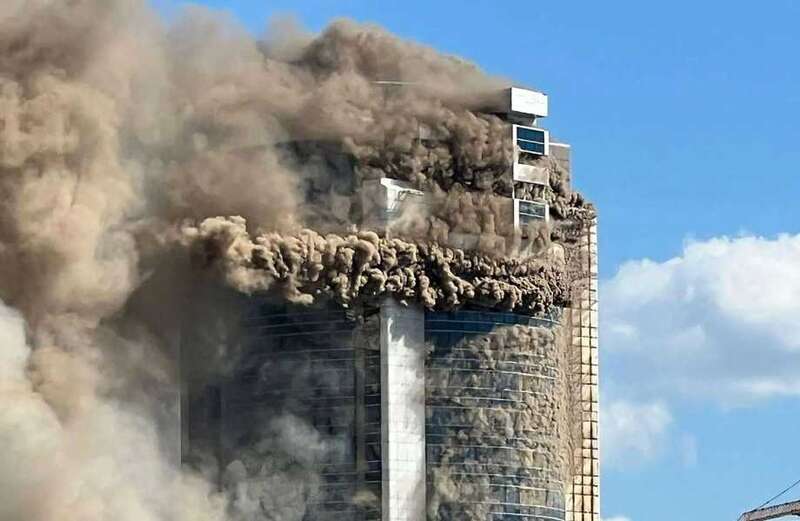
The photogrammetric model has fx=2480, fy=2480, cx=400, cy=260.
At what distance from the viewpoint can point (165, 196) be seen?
156375 millimetres

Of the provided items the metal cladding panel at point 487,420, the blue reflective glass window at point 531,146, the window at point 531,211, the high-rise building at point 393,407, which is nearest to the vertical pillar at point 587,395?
the high-rise building at point 393,407

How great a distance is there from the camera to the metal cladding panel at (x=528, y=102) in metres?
164

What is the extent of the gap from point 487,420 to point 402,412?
19.1ft

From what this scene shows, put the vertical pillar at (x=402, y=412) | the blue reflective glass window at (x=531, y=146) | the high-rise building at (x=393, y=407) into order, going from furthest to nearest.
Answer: the blue reflective glass window at (x=531, y=146) < the high-rise building at (x=393, y=407) < the vertical pillar at (x=402, y=412)

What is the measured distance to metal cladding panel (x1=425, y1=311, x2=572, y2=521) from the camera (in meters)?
160

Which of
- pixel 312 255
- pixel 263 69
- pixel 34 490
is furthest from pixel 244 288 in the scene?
pixel 34 490

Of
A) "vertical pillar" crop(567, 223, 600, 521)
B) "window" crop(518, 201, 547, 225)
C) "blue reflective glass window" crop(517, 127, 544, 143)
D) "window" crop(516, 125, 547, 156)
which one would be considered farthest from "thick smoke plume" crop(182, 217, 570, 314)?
"vertical pillar" crop(567, 223, 600, 521)

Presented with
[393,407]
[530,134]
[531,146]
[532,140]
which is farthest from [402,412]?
[530,134]

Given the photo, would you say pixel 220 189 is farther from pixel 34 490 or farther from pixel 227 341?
pixel 34 490

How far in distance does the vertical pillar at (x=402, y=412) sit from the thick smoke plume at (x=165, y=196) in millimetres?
2033

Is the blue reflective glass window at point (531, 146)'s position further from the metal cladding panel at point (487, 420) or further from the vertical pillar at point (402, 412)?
the vertical pillar at point (402, 412)

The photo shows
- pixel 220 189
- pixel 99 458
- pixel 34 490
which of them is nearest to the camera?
pixel 34 490

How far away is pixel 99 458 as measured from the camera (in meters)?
147

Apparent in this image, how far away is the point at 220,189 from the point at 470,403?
2140 centimetres
